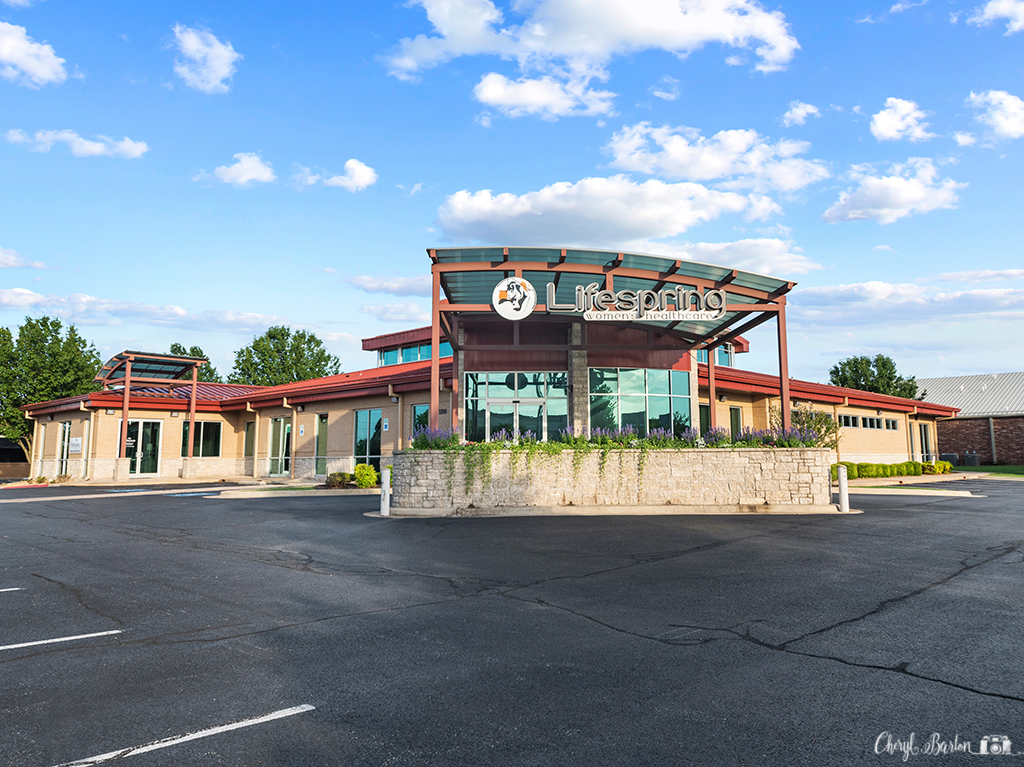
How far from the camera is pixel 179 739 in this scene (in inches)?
138

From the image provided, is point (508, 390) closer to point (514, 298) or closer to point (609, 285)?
point (514, 298)

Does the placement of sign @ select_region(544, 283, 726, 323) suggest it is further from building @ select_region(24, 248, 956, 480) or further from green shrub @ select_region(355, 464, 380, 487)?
green shrub @ select_region(355, 464, 380, 487)

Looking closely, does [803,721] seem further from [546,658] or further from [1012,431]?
[1012,431]

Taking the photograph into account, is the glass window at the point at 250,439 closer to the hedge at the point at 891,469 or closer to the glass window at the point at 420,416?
the glass window at the point at 420,416

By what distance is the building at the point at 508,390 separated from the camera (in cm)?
1742

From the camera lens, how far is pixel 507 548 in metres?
10.1

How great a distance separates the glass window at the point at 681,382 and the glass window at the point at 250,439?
22136 mm

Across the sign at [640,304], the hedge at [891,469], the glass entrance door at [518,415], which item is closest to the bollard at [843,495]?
the sign at [640,304]

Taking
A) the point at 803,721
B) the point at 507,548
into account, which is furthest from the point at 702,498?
the point at 803,721

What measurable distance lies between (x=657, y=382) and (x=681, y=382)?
111 cm

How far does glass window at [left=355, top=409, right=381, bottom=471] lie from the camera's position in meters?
26.6

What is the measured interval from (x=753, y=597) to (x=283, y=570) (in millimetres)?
5717

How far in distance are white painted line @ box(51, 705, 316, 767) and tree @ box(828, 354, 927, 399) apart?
52492mm

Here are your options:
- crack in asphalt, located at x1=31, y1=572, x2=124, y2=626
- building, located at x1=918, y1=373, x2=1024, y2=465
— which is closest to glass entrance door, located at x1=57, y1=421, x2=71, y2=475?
crack in asphalt, located at x1=31, y1=572, x2=124, y2=626
